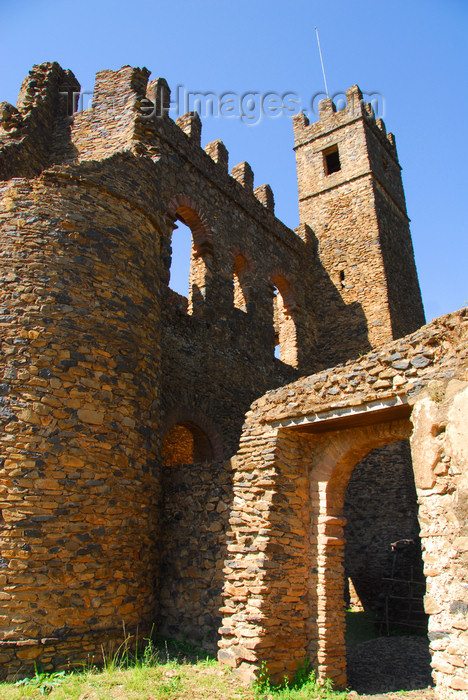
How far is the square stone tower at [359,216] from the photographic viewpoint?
14523mm

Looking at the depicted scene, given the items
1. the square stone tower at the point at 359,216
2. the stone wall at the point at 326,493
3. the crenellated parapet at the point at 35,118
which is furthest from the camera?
the square stone tower at the point at 359,216

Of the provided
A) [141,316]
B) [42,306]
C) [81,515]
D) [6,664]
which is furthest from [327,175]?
[6,664]

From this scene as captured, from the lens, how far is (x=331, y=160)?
17.6m

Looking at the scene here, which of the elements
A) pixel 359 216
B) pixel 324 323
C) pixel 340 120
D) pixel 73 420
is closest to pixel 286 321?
pixel 324 323

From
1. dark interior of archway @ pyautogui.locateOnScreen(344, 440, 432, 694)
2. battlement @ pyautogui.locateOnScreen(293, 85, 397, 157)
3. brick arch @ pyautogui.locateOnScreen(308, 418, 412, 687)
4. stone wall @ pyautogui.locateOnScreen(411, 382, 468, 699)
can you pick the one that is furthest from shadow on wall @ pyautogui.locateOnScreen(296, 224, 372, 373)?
stone wall @ pyautogui.locateOnScreen(411, 382, 468, 699)

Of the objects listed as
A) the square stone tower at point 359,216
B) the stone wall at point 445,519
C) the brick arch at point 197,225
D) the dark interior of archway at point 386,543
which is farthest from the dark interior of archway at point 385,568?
the brick arch at point 197,225

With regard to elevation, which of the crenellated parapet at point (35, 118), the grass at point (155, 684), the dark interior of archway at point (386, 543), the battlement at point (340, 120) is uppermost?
the battlement at point (340, 120)

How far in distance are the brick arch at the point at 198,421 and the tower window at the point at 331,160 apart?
10.7 metres

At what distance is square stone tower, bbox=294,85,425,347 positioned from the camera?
14523 mm

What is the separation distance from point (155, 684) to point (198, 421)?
482 cm

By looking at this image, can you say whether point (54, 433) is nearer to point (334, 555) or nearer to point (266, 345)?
point (334, 555)

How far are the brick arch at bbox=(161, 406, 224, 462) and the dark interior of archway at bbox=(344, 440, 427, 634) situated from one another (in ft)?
13.8

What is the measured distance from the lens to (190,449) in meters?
13.0

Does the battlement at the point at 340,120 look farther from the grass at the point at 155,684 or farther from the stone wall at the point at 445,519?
the grass at the point at 155,684
